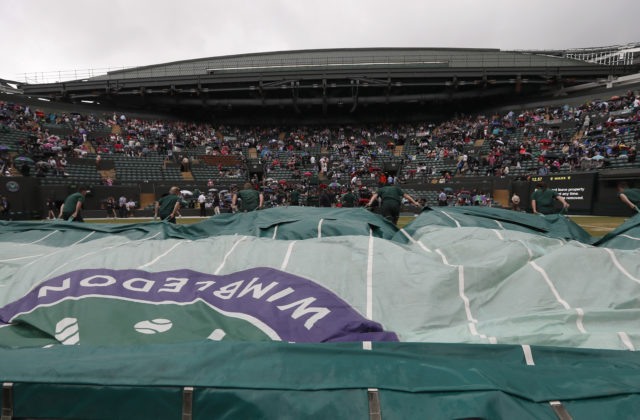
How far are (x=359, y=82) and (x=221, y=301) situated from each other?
29.3m

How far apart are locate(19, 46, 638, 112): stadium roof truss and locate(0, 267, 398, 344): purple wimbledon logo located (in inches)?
1098

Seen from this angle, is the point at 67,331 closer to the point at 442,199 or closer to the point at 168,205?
the point at 168,205

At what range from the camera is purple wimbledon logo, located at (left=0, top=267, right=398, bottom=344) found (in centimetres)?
184

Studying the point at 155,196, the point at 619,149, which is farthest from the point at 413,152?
the point at 155,196

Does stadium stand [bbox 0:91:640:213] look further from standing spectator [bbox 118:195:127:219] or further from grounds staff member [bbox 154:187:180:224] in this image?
grounds staff member [bbox 154:187:180:224]

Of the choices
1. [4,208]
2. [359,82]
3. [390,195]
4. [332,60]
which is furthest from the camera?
[332,60]

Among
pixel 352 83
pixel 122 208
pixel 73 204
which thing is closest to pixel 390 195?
pixel 73 204

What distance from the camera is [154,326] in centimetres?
189

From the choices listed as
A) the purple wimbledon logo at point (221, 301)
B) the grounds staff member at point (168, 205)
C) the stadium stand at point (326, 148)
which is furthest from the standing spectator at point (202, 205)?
the purple wimbledon logo at point (221, 301)

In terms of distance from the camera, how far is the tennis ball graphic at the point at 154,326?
1852mm

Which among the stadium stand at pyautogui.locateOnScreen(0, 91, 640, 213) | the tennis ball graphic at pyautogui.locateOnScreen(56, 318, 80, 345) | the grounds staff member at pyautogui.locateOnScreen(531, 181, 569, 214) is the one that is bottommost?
the tennis ball graphic at pyautogui.locateOnScreen(56, 318, 80, 345)

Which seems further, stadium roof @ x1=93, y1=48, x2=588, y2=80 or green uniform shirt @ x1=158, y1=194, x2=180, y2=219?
stadium roof @ x1=93, y1=48, x2=588, y2=80

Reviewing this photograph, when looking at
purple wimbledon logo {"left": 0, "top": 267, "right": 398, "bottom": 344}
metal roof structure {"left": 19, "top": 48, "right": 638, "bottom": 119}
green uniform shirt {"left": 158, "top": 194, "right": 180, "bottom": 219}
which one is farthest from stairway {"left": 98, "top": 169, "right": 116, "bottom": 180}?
purple wimbledon logo {"left": 0, "top": 267, "right": 398, "bottom": 344}

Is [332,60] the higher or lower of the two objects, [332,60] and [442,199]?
the higher
